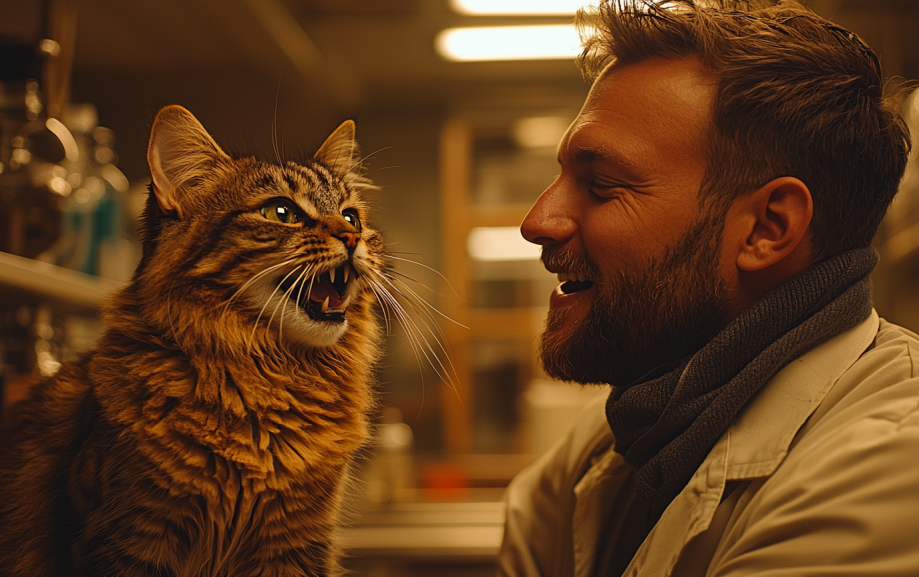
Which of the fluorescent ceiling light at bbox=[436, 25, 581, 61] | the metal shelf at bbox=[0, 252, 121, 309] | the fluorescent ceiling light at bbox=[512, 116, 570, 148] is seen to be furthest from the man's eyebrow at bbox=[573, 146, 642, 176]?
the fluorescent ceiling light at bbox=[512, 116, 570, 148]

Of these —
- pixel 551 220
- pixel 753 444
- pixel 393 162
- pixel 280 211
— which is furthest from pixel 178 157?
pixel 393 162

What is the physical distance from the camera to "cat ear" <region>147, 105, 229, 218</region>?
780 mm

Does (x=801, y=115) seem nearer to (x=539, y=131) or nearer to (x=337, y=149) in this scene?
(x=337, y=149)

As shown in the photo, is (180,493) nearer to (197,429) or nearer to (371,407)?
(197,429)

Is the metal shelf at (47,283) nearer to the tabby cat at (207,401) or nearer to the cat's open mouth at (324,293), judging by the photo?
the tabby cat at (207,401)

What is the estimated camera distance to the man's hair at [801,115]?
100 centimetres

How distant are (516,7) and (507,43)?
0.54 metres

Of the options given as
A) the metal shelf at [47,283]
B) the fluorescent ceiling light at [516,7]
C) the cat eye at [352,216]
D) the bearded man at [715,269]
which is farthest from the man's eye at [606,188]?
the fluorescent ceiling light at [516,7]

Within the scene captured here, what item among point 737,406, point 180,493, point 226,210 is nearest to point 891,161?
point 737,406

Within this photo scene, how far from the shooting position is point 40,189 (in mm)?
1328

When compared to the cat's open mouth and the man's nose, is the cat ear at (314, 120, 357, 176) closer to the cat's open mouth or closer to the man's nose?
the cat's open mouth

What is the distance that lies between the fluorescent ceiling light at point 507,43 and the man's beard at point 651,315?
2.85 m

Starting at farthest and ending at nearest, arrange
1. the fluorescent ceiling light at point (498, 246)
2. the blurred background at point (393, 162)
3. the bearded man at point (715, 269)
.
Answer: the fluorescent ceiling light at point (498, 246) < the blurred background at point (393, 162) < the bearded man at point (715, 269)

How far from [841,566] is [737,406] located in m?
0.27
